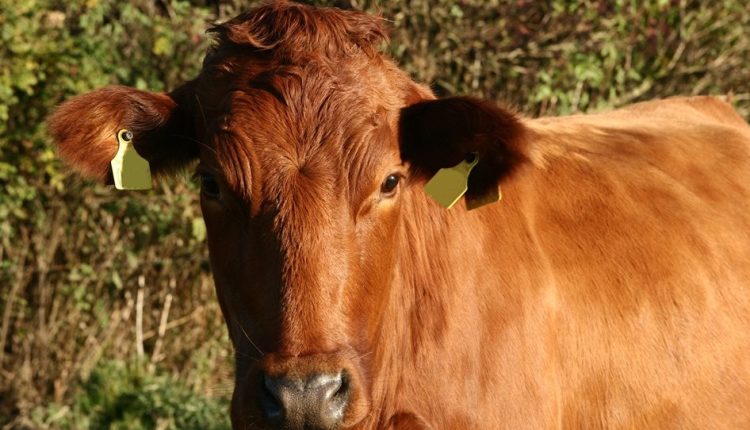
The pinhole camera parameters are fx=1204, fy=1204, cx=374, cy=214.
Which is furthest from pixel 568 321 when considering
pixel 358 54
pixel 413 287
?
pixel 358 54

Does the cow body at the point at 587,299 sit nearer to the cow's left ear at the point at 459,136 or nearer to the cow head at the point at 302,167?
the cow's left ear at the point at 459,136

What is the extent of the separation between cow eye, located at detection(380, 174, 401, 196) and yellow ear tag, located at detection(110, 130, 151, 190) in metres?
0.90

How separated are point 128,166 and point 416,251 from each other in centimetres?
104

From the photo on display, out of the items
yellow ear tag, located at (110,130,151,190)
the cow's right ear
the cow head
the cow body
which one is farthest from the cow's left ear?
yellow ear tag, located at (110,130,151,190)

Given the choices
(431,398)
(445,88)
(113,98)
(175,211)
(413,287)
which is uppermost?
(113,98)

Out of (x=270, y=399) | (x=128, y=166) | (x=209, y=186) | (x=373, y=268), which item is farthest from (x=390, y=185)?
(x=128, y=166)

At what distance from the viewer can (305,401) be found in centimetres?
335

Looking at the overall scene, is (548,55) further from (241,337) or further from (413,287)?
(241,337)

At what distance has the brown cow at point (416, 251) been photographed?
3.56 meters

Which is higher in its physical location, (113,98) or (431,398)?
(113,98)

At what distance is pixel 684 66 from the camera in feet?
28.7

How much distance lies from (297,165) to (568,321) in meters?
1.34

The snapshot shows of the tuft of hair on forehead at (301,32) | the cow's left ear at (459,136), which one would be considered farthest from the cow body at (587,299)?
the tuft of hair on forehead at (301,32)

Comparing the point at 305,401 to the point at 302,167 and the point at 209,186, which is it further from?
the point at 209,186
